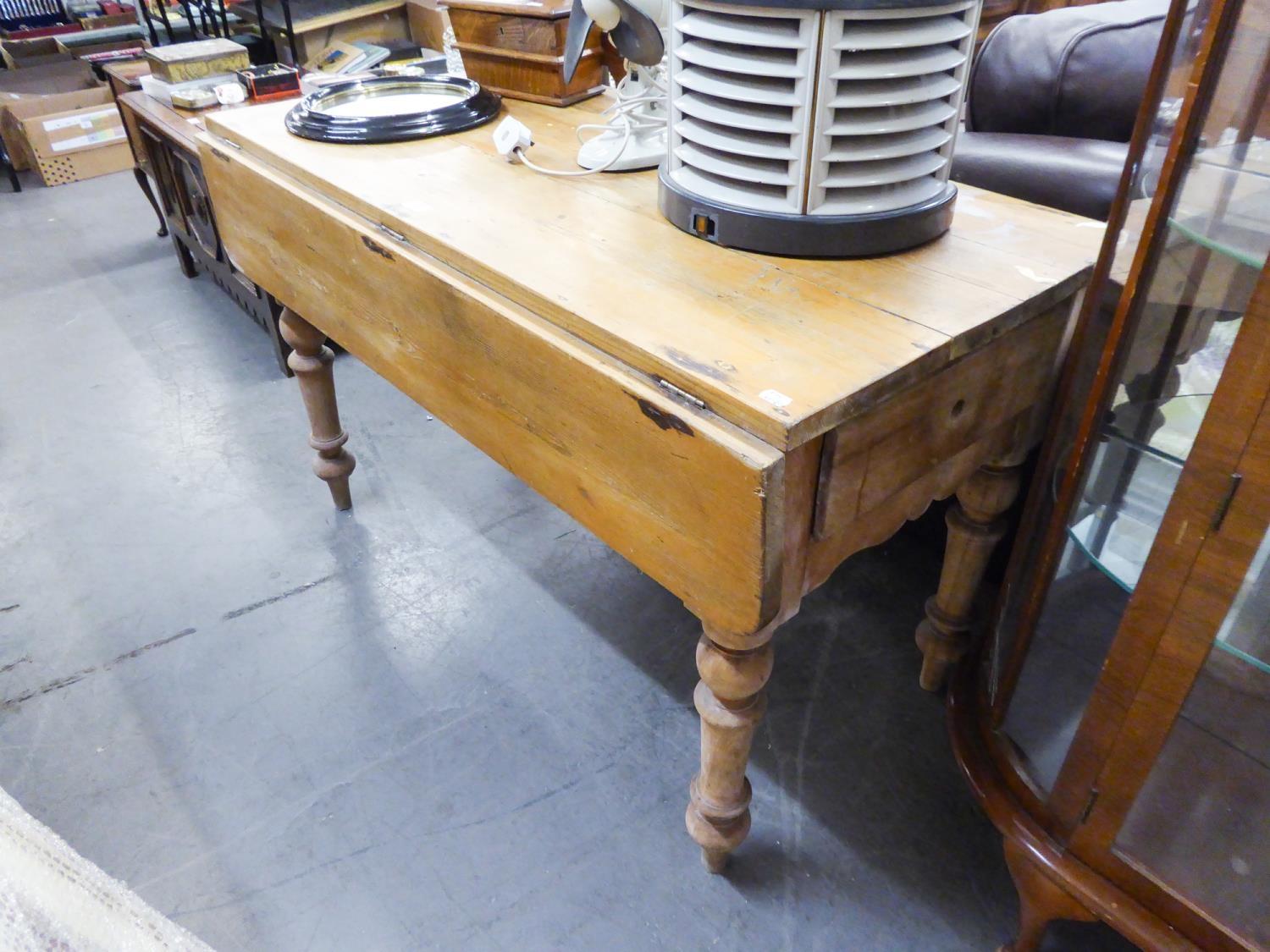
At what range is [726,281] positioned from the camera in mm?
823

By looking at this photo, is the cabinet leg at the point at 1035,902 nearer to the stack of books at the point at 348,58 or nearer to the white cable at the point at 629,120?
the white cable at the point at 629,120

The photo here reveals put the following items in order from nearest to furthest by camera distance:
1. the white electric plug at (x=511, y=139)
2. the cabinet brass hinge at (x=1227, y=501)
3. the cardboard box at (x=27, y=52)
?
1. the cabinet brass hinge at (x=1227, y=501)
2. the white electric plug at (x=511, y=139)
3. the cardboard box at (x=27, y=52)

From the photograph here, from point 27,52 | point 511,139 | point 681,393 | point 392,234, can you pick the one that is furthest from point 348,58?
point 681,393

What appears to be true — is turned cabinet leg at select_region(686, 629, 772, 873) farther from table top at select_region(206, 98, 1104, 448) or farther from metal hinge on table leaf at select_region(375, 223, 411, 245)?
metal hinge on table leaf at select_region(375, 223, 411, 245)

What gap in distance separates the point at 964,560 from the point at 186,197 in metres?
2.20

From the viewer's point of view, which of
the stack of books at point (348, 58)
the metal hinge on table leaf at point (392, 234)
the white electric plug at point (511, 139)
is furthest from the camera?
the stack of books at point (348, 58)

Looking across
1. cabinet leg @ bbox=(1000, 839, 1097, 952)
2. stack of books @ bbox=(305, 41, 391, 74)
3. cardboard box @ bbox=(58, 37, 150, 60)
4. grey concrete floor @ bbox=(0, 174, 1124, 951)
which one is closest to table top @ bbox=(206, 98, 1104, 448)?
cabinet leg @ bbox=(1000, 839, 1097, 952)

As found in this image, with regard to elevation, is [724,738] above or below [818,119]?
below

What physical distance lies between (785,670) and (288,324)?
0.97m

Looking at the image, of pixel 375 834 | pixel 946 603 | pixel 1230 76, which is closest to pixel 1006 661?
pixel 946 603

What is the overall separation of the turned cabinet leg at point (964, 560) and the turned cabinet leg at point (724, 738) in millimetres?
357

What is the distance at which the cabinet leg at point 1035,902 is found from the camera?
2.81ft

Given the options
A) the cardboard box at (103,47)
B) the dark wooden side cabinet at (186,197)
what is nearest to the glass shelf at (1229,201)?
the dark wooden side cabinet at (186,197)

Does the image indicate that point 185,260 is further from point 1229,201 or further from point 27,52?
point 1229,201
